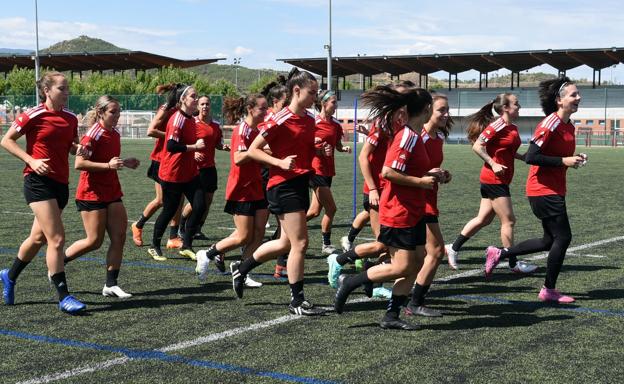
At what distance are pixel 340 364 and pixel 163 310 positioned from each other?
2.13 metres

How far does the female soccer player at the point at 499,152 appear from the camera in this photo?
28.8ft

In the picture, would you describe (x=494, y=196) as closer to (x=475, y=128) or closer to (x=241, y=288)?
(x=475, y=128)

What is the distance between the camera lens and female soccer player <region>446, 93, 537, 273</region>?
346 inches

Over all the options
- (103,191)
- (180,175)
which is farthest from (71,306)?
(180,175)

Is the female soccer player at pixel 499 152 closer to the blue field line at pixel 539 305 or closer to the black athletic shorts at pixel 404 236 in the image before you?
the blue field line at pixel 539 305

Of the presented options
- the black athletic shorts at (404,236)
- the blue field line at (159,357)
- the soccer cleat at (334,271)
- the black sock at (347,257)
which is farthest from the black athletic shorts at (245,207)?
the blue field line at (159,357)

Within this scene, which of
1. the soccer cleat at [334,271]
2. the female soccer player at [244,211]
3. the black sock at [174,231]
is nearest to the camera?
the soccer cleat at [334,271]

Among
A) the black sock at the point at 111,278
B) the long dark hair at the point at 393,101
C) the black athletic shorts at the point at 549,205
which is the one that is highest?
the long dark hair at the point at 393,101

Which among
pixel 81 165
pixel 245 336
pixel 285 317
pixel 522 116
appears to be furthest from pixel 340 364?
pixel 522 116

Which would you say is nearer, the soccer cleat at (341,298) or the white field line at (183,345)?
the white field line at (183,345)

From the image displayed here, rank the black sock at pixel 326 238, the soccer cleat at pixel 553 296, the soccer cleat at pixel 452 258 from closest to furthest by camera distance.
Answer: the soccer cleat at pixel 553 296
the soccer cleat at pixel 452 258
the black sock at pixel 326 238

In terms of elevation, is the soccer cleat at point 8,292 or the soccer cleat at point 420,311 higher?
the soccer cleat at point 8,292

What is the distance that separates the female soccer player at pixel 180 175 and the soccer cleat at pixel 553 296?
12.9 feet

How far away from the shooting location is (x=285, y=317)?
22.2ft
